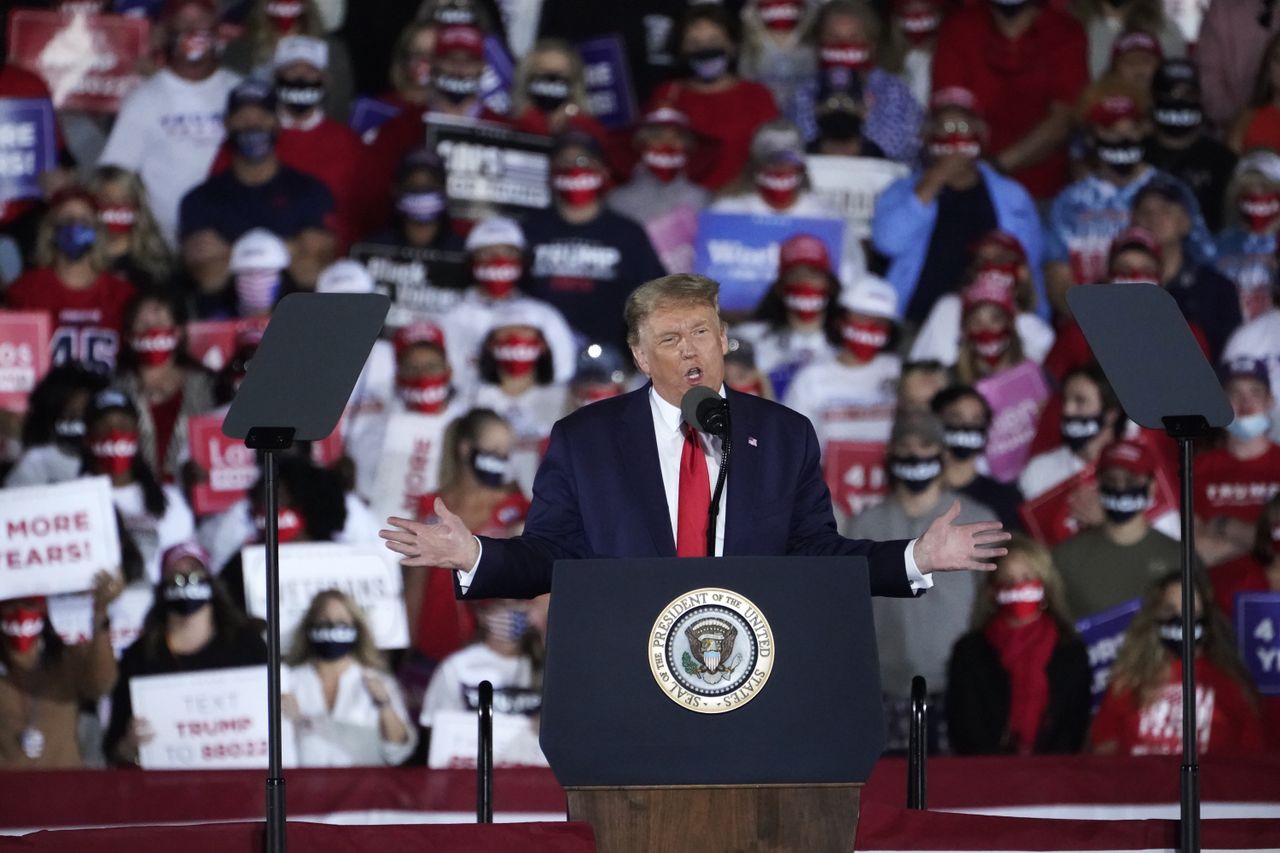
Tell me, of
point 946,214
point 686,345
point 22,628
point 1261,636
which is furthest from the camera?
point 946,214

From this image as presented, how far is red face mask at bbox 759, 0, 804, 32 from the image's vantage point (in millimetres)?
7480

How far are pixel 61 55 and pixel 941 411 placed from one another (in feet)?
12.4

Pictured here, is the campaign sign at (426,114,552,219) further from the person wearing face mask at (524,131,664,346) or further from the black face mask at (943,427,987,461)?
the black face mask at (943,427,987,461)

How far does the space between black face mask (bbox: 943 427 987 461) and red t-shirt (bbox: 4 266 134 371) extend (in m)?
3.07

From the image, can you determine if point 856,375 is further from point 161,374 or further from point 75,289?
point 75,289

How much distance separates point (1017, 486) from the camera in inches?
268

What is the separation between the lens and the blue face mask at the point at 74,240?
6.98 m

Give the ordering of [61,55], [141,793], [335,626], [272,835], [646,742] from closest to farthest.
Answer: [646,742] < [272,835] < [141,793] < [335,626] < [61,55]

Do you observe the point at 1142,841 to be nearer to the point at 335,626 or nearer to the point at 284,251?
the point at 335,626

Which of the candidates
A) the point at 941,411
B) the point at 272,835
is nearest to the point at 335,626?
the point at 941,411

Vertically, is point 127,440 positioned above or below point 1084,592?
above

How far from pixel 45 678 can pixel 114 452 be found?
830mm

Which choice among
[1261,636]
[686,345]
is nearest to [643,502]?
[686,345]

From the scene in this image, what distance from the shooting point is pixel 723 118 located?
7324mm
